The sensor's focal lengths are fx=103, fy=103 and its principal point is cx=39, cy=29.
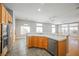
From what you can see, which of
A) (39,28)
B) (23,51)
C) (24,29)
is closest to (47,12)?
(39,28)

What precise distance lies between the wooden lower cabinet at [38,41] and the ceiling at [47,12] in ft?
1.62

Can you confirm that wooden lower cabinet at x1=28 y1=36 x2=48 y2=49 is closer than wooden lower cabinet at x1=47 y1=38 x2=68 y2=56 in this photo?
No

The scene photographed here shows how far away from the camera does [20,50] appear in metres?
2.47

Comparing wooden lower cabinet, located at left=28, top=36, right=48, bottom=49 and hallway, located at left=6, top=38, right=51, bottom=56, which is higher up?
wooden lower cabinet, located at left=28, top=36, right=48, bottom=49

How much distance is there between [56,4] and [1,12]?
1.22 m

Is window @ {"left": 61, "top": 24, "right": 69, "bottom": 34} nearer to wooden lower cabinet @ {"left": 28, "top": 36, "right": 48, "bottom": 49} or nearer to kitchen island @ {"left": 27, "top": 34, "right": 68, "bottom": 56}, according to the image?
kitchen island @ {"left": 27, "top": 34, "right": 68, "bottom": 56}

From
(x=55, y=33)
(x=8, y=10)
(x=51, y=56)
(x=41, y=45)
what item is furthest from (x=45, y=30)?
(x=8, y=10)

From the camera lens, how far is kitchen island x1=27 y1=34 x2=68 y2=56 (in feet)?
7.96

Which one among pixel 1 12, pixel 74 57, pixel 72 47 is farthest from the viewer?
pixel 72 47

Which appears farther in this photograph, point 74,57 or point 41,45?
point 41,45

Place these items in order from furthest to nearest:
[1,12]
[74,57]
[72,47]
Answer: [72,47], [74,57], [1,12]

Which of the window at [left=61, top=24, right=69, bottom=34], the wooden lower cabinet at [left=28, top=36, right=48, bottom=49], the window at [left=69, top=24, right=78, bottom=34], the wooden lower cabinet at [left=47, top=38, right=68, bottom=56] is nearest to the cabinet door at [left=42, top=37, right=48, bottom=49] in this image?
the wooden lower cabinet at [left=28, top=36, right=48, bottom=49]

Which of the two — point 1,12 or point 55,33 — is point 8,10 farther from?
point 55,33

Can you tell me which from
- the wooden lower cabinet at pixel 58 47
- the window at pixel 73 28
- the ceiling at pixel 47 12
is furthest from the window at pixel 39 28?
the window at pixel 73 28
